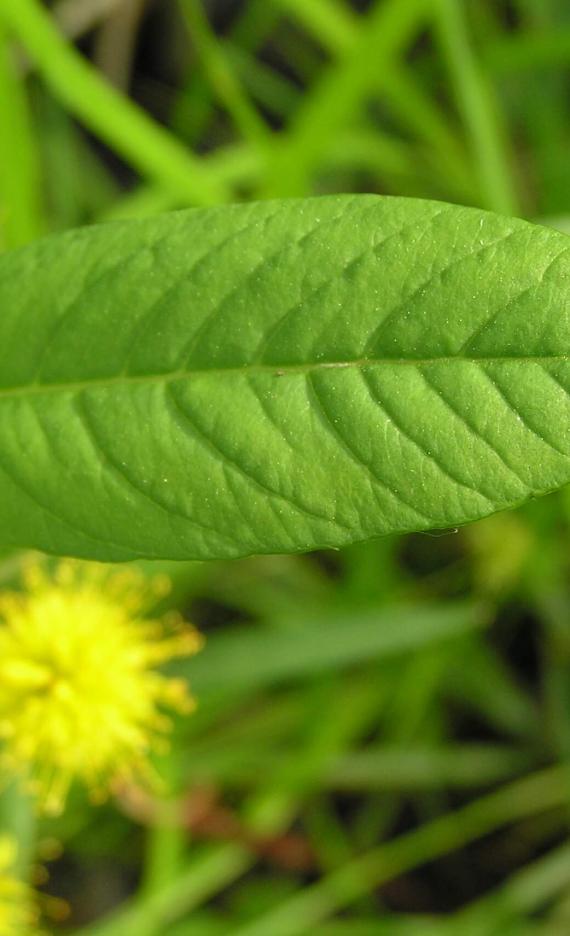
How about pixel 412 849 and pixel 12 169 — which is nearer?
pixel 12 169

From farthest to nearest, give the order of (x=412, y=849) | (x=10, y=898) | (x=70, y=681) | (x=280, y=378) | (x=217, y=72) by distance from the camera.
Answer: (x=412, y=849)
(x=217, y=72)
(x=10, y=898)
(x=70, y=681)
(x=280, y=378)

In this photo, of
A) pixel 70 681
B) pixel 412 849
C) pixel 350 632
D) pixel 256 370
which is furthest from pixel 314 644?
pixel 256 370

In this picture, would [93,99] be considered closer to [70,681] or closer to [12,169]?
[12,169]

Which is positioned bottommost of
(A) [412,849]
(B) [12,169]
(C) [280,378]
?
(A) [412,849]

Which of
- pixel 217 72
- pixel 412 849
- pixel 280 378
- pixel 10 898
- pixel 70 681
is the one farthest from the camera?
pixel 412 849

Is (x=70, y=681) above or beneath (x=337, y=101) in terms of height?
beneath

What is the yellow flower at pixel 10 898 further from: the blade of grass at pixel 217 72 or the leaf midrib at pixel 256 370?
the blade of grass at pixel 217 72

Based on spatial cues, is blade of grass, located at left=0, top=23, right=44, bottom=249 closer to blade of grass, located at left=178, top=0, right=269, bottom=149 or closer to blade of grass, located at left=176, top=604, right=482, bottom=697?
blade of grass, located at left=178, top=0, right=269, bottom=149

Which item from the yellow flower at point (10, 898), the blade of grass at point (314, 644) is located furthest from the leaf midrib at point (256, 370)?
the blade of grass at point (314, 644)
